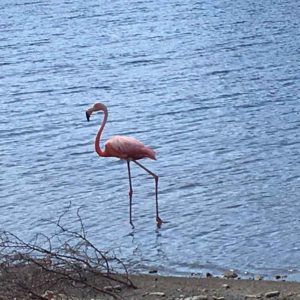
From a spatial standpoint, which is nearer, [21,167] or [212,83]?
[21,167]

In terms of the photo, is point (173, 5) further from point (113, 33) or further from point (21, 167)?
point (21, 167)

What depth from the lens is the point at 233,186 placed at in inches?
504

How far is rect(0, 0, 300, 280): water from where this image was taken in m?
11.1

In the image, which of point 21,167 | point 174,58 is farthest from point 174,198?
point 174,58

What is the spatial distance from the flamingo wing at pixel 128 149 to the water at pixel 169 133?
48cm

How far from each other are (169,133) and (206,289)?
7107mm

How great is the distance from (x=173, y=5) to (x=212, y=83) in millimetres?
14596

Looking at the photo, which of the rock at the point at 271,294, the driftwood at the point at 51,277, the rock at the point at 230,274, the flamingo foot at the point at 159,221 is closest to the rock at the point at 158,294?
the driftwood at the point at 51,277

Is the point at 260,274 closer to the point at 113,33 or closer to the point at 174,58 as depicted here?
the point at 174,58

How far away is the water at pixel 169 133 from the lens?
11.1 metres

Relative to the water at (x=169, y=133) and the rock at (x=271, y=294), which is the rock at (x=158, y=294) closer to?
the rock at (x=271, y=294)

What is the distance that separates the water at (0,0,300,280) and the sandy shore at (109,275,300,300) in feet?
1.52

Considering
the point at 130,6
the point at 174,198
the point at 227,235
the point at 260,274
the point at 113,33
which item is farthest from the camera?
the point at 130,6

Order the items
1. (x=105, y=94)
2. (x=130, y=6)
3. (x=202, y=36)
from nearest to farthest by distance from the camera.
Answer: (x=105, y=94), (x=202, y=36), (x=130, y=6)
